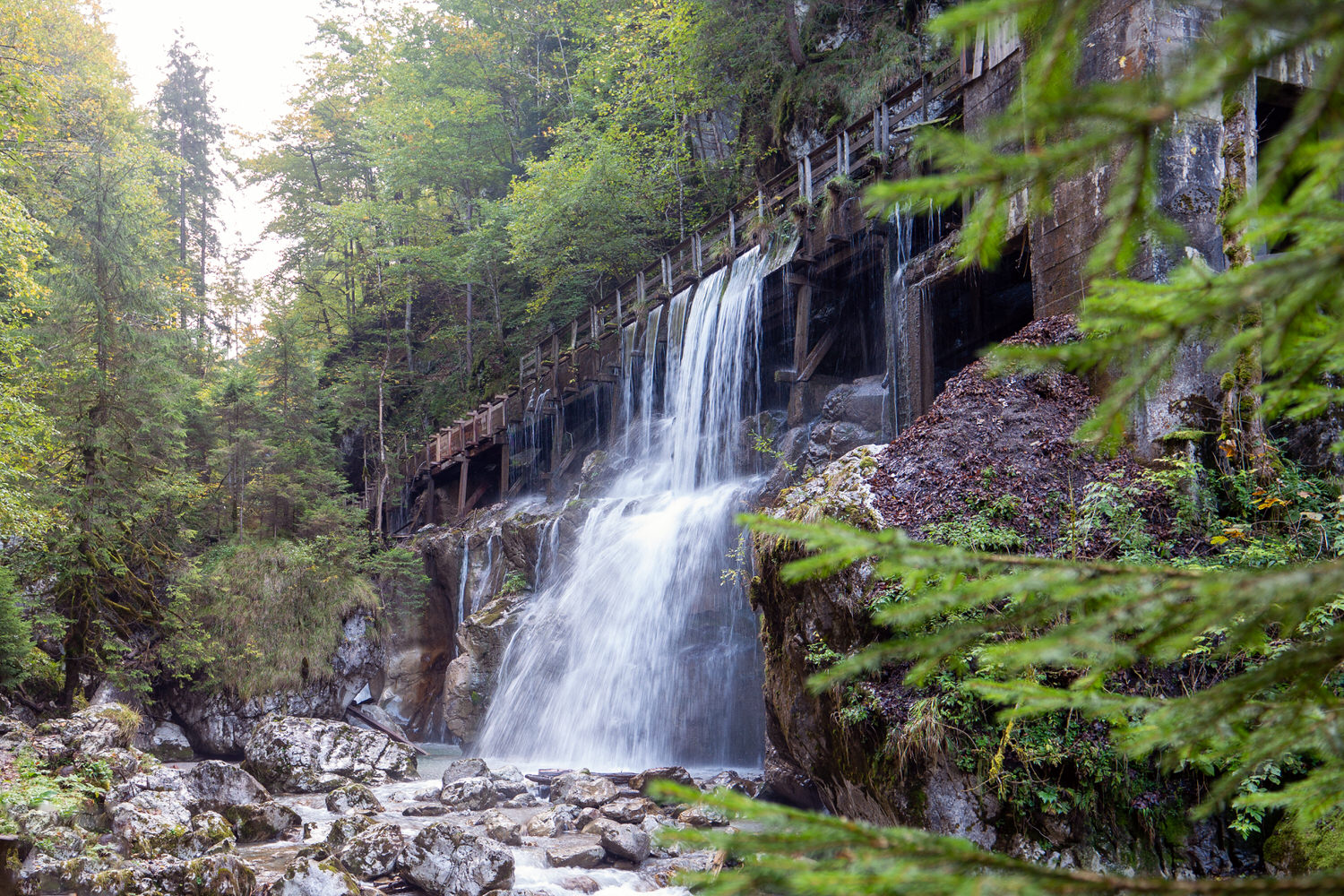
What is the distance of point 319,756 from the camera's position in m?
12.1

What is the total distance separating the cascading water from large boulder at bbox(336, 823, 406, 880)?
6149mm

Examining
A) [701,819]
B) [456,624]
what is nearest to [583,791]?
[701,819]

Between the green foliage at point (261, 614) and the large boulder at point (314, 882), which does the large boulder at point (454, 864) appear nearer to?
the large boulder at point (314, 882)

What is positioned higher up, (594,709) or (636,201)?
(636,201)

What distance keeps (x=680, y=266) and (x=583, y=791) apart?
1293 cm

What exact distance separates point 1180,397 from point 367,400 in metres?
26.6

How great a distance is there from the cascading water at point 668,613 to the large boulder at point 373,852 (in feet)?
20.2

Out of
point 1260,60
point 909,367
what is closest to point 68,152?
point 909,367

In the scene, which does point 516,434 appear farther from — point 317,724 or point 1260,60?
point 1260,60

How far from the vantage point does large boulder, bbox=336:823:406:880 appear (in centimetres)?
674

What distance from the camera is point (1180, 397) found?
7.29 m

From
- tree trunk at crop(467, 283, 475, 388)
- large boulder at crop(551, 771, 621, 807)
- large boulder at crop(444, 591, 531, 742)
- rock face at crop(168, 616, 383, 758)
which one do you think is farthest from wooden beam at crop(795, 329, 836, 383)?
tree trunk at crop(467, 283, 475, 388)

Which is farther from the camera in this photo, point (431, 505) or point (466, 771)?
point (431, 505)

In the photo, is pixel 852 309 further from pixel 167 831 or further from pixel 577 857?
pixel 167 831
